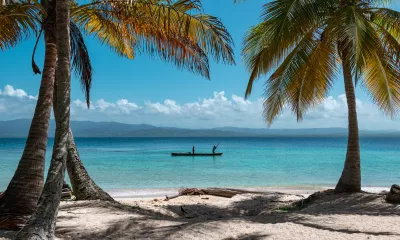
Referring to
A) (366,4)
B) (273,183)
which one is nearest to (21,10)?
(366,4)

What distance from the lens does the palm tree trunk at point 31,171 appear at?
6020mm

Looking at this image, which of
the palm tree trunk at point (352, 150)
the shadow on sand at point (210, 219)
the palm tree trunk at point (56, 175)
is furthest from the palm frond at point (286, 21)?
the palm tree trunk at point (56, 175)

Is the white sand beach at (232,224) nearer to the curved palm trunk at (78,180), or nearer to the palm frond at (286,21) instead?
the curved palm trunk at (78,180)

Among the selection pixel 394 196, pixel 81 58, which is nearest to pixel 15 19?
pixel 81 58

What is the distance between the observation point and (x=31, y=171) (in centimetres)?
A: 613

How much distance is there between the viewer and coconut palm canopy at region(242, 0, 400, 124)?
804 centimetres

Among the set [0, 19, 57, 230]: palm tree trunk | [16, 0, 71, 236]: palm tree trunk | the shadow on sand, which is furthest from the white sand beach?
[16, 0, 71, 236]: palm tree trunk

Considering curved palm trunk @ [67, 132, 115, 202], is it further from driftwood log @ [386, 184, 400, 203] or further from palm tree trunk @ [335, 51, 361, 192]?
driftwood log @ [386, 184, 400, 203]

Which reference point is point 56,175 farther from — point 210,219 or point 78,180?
point 78,180

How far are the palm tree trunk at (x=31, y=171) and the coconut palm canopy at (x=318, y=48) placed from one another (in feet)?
15.1

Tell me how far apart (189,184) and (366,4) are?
15.0 metres

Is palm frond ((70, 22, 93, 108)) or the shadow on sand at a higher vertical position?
palm frond ((70, 22, 93, 108))

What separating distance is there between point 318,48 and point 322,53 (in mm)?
200

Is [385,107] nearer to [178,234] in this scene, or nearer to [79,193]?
[178,234]
